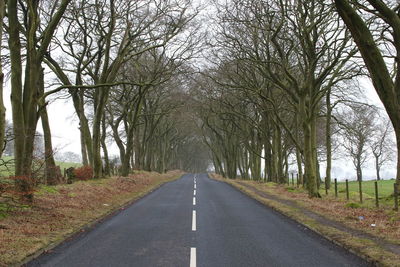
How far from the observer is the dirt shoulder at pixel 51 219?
775cm

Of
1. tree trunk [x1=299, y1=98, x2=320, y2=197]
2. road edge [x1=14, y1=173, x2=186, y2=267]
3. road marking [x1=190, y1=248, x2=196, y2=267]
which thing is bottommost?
road marking [x1=190, y1=248, x2=196, y2=267]

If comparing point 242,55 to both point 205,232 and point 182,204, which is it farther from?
point 205,232

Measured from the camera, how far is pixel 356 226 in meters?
10.9

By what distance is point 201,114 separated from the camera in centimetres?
4475

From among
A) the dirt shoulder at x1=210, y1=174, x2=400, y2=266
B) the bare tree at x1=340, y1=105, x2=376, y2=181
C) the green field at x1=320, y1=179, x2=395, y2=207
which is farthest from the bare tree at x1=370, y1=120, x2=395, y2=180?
the dirt shoulder at x1=210, y1=174, x2=400, y2=266

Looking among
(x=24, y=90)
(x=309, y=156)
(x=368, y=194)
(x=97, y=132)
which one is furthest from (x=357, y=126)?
(x=24, y=90)

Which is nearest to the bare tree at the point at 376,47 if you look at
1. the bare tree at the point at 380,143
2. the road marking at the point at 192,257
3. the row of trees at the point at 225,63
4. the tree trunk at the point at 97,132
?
the row of trees at the point at 225,63

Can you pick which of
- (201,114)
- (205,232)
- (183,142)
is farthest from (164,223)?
(183,142)

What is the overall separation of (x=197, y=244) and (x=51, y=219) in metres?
4.84

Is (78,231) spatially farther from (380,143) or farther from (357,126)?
(380,143)

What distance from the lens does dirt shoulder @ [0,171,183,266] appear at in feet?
25.4

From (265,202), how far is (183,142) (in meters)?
62.0

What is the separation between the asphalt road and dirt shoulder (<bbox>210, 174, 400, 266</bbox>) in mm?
304

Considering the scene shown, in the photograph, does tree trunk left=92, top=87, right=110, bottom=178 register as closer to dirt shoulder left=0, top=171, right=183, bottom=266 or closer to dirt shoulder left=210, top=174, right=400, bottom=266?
dirt shoulder left=0, top=171, right=183, bottom=266
